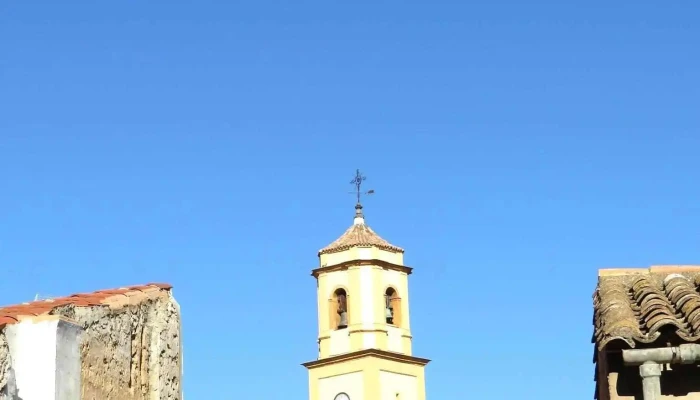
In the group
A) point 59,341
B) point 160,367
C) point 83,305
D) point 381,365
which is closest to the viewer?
point 59,341

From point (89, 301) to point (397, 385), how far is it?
36577 mm

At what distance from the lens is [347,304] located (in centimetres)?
4547

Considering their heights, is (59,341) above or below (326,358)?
below

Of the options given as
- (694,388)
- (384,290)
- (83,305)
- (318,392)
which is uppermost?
(384,290)

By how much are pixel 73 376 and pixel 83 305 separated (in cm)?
64

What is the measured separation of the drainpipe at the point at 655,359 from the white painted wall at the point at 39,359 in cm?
347

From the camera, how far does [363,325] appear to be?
44844mm

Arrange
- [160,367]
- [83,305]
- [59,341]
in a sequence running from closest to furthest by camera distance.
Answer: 1. [59,341]
2. [83,305]
3. [160,367]

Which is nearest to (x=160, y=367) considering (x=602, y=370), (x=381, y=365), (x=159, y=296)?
(x=159, y=296)

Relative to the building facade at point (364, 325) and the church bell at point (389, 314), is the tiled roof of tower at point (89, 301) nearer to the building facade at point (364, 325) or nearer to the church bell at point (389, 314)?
the building facade at point (364, 325)

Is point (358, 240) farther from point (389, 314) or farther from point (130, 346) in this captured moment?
point (130, 346)

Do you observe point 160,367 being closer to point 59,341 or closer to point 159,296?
point 159,296

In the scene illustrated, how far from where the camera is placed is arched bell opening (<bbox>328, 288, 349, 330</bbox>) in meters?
45.9

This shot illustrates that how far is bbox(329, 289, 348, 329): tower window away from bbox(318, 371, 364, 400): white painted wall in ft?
5.76
